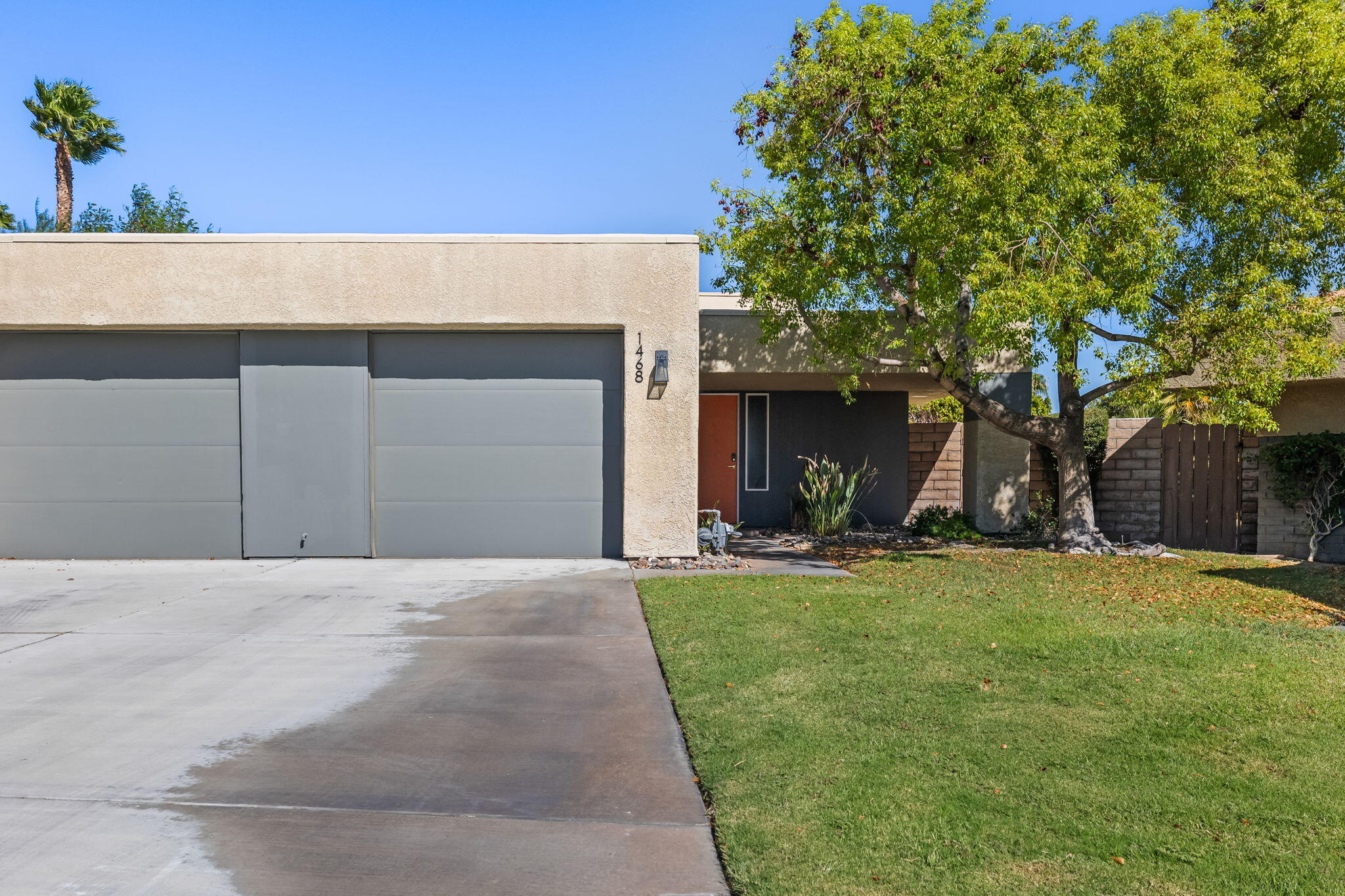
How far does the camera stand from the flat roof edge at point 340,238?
30.0 feet

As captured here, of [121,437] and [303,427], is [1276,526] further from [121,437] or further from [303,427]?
[121,437]

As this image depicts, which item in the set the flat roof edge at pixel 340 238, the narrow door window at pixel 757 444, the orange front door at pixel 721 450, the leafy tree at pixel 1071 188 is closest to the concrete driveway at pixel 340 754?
the flat roof edge at pixel 340 238

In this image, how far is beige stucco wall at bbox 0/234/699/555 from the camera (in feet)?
30.1

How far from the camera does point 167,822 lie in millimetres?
3006

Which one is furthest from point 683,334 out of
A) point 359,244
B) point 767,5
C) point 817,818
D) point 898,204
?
point 817,818

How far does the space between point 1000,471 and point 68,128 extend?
24.4m

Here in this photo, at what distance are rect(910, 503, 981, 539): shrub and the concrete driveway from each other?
7173mm

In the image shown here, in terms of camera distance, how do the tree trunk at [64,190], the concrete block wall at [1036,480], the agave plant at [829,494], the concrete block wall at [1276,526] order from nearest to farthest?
1. the concrete block wall at [1276,526]
2. the agave plant at [829,494]
3. the concrete block wall at [1036,480]
4. the tree trunk at [64,190]

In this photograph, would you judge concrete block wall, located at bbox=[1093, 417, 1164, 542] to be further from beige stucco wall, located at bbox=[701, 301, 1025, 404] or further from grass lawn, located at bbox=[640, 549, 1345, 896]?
grass lawn, located at bbox=[640, 549, 1345, 896]

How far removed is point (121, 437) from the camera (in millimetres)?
9633

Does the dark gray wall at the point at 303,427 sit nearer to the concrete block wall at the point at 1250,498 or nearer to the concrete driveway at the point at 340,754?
the concrete driveway at the point at 340,754

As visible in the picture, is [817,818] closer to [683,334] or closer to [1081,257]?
[683,334]

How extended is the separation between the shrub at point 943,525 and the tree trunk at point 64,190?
2366 cm

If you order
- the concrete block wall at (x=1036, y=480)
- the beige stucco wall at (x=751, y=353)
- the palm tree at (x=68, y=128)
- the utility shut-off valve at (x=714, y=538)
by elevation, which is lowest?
the utility shut-off valve at (x=714, y=538)
